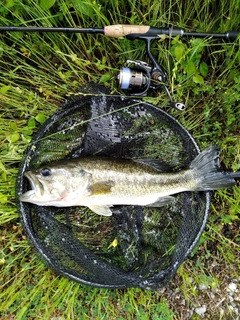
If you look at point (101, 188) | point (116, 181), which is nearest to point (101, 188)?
point (101, 188)

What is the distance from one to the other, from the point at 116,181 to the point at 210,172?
0.69m

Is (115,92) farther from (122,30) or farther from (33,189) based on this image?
(33,189)

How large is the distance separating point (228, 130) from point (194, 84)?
46 centimetres

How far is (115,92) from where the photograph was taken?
3.28m

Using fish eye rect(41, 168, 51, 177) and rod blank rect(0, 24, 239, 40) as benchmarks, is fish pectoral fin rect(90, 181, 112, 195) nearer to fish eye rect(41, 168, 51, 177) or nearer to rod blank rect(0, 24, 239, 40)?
fish eye rect(41, 168, 51, 177)

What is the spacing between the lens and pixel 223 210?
11.2ft

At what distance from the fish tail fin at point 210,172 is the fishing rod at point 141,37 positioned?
40cm

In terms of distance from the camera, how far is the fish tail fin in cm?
304

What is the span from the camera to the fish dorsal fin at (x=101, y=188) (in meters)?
2.89

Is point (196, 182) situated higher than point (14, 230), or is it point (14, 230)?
point (196, 182)

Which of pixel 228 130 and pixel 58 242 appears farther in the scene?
pixel 228 130

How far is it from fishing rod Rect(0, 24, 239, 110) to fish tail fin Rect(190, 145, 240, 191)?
1.31ft

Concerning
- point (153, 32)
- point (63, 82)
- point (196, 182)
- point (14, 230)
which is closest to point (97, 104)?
point (63, 82)

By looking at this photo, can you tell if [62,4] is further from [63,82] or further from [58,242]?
[58,242]
